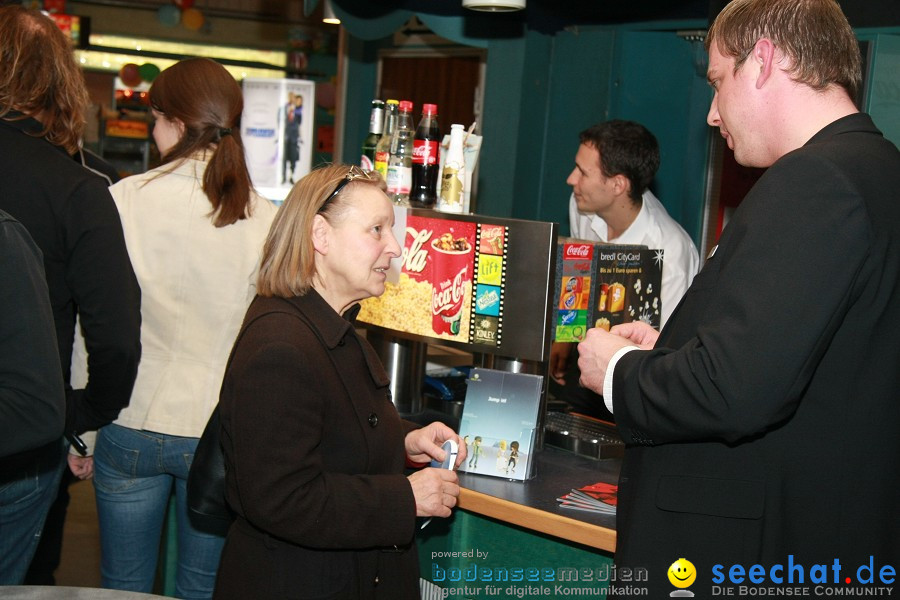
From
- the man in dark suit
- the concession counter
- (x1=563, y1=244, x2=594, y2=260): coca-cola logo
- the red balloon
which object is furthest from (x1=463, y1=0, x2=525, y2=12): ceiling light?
the red balloon

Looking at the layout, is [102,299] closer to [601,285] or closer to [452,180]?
[452,180]

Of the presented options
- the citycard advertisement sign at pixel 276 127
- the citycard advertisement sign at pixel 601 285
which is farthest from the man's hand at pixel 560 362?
the citycard advertisement sign at pixel 276 127

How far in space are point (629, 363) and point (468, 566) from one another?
93 centimetres

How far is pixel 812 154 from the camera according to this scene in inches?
55.2

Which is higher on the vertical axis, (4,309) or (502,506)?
(4,309)

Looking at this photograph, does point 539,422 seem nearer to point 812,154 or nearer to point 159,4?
point 812,154

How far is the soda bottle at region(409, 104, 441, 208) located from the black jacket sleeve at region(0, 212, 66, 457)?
124cm

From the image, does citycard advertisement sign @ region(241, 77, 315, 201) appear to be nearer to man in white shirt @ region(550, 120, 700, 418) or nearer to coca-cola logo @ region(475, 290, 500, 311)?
man in white shirt @ region(550, 120, 700, 418)

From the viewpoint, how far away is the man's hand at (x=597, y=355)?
1628mm

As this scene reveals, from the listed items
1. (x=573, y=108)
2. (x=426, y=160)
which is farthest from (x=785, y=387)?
(x=573, y=108)

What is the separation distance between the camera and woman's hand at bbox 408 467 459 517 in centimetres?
177

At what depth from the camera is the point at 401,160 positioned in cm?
257

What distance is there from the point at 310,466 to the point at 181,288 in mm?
955

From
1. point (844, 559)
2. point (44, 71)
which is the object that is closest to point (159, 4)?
point (44, 71)
